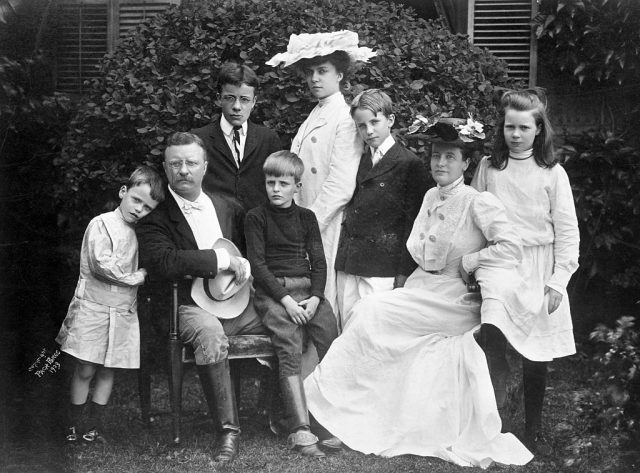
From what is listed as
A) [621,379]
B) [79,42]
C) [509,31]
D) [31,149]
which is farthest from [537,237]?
[79,42]

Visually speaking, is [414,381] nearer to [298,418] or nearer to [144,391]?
[298,418]

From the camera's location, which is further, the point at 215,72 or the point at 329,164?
the point at 215,72

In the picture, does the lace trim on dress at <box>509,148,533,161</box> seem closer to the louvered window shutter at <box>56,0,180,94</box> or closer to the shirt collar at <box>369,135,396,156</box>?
the shirt collar at <box>369,135,396,156</box>

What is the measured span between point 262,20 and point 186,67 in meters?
0.57

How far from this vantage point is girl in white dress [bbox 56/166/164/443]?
179 inches

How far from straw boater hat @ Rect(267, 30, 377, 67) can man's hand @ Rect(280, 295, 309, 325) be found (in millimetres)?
1377

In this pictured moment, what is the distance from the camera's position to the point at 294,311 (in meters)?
4.54

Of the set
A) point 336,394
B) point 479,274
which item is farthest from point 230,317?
point 479,274

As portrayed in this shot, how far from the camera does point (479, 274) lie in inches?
173

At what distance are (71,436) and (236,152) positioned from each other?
5.92 feet

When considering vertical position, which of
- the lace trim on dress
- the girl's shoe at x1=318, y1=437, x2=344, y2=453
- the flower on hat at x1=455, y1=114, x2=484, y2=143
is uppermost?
the flower on hat at x1=455, y1=114, x2=484, y2=143

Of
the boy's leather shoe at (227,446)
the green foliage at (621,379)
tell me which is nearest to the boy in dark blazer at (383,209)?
the boy's leather shoe at (227,446)

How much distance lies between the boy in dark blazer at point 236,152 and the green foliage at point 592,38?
274cm

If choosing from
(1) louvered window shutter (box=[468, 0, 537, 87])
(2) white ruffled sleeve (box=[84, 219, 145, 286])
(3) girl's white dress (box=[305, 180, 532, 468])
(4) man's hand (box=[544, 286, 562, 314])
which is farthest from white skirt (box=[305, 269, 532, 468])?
(1) louvered window shutter (box=[468, 0, 537, 87])
